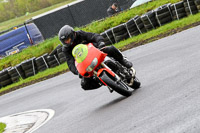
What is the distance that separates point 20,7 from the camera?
8581 cm

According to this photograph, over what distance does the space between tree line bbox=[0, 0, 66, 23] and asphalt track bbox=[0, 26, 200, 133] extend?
216 feet

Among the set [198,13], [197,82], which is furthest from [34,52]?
[197,82]

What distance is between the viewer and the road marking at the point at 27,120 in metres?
9.84

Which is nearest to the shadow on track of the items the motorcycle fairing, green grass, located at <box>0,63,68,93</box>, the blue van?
the motorcycle fairing

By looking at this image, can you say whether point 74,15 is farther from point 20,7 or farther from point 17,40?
point 20,7

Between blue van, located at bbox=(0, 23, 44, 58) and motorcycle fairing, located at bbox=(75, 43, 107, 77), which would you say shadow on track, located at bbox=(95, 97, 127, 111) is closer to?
motorcycle fairing, located at bbox=(75, 43, 107, 77)

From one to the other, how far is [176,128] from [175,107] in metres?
1.03

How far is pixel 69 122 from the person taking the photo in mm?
8773

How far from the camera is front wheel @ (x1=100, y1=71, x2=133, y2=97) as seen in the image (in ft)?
27.1

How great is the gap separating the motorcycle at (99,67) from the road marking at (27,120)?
5.82 ft

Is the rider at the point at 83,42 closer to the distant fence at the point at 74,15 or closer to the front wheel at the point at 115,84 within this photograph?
the front wheel at the point at 115,84

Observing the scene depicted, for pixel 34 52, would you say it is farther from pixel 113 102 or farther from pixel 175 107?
pixel 175 107

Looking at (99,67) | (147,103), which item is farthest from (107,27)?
(147,103)

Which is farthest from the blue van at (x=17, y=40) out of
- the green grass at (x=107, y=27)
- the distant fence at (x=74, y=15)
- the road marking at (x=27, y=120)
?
the road marking at (x=27, y=120)
